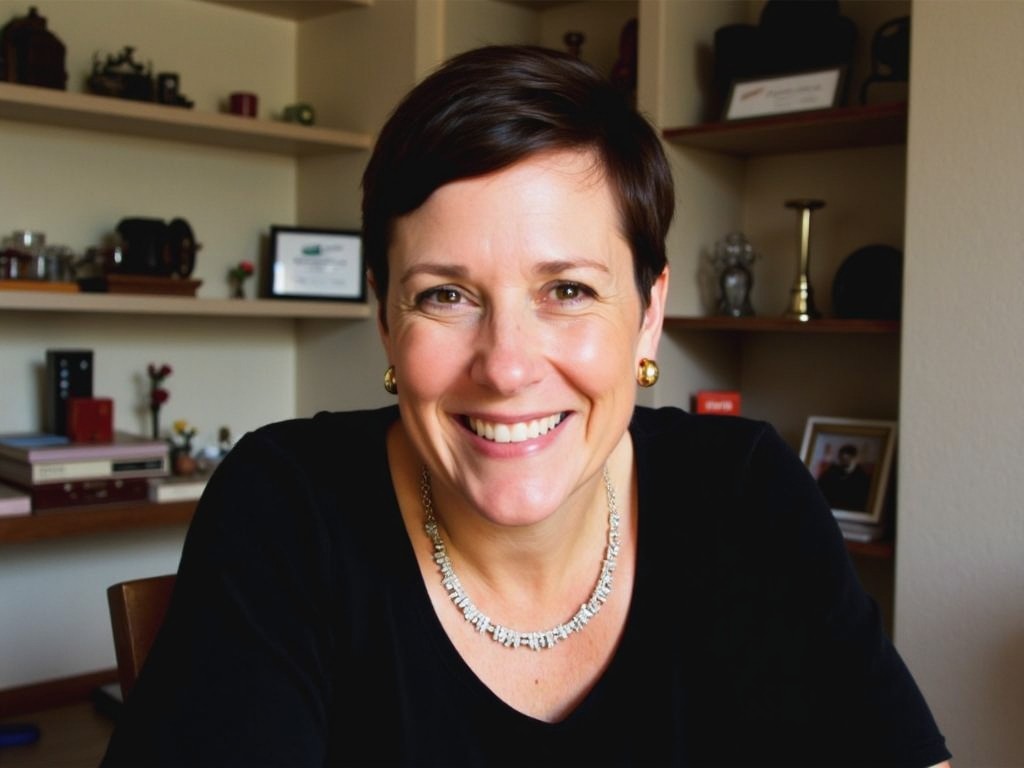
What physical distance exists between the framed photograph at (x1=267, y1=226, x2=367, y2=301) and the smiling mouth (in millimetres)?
2186

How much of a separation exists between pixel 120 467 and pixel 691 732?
1926mm

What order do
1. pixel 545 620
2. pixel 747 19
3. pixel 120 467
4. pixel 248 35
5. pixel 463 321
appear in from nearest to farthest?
pixel 463 321 < pixel 545 620 < pixel 120 467 < pixel 747 19 < pixel 248 35

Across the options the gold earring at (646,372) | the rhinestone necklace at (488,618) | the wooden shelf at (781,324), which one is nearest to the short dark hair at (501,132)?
the gold earring at (646,372)

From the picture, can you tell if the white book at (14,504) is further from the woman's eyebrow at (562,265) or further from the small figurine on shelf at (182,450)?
the woman's eyebrow at (562,265)

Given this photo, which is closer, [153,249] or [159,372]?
[153,249]

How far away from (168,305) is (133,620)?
1.72 metres

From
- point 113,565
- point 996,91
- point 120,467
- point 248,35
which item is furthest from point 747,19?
point 113,565

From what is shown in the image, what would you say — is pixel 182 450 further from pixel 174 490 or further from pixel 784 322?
pixel 784 322

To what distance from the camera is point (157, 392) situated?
3168 mm

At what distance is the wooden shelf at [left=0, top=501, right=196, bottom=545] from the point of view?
2.69 meters

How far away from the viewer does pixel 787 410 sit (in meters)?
3.17

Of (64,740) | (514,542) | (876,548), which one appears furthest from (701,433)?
(64,740)

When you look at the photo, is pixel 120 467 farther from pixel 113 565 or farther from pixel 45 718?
pixel 45 718

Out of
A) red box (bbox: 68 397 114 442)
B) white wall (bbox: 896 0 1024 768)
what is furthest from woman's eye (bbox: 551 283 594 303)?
red box (bbox: 68 397 114 442)
